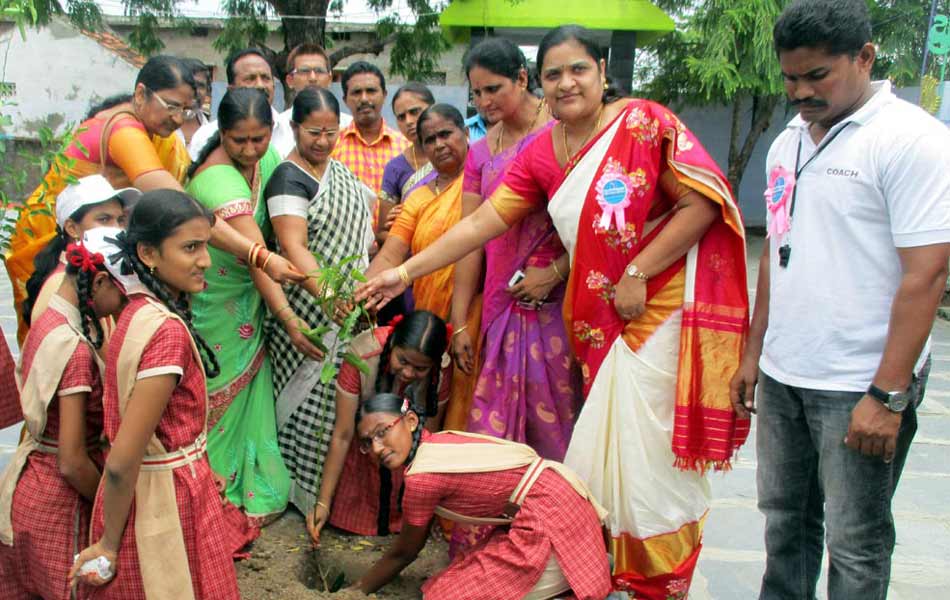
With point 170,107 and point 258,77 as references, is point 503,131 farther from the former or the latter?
point 258,77

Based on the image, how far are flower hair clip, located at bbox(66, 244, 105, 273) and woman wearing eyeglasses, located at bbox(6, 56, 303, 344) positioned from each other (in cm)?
70

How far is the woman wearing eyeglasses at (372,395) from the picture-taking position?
3.10 m

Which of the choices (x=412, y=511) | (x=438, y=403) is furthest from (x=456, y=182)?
(x=412, y=511)

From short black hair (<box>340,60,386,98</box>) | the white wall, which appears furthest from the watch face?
the white wall

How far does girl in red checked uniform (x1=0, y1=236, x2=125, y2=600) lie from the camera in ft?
7.51

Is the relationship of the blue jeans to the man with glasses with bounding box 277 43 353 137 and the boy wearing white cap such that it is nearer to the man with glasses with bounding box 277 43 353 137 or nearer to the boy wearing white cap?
the boy wearing white cap

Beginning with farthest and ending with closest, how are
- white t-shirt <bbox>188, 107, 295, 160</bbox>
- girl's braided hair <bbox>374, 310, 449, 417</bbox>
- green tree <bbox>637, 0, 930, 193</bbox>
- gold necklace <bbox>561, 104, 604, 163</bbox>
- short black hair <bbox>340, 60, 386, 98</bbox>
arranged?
green tree <bbox>637, 0, 930, 193</bbox> < short black hair <bbox>340, 60, 386, 98</bbox> < white t-shirt <bbox>188, 107, 295, 160</bbox> < girl's braided hair <bbox>374, 310, 449, 417</bbox> < gold necklace <bbox>561, 104, 604, 163</bbox>

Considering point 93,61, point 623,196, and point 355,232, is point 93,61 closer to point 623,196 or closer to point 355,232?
point 355,232

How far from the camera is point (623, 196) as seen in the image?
104 inches

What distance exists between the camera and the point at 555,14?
12.2 m

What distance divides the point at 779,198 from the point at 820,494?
89 centimetres

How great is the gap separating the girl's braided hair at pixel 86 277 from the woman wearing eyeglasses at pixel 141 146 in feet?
2.24

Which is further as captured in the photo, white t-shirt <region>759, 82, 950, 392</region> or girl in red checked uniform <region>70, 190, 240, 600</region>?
girl in red checked uniform <region>70, 190, 240, 600</region>

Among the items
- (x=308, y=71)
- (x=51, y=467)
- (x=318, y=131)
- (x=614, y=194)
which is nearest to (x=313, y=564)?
(x=51, y=467)
